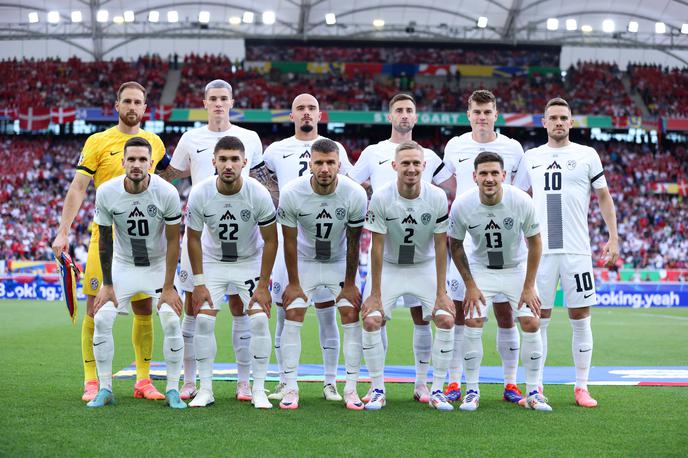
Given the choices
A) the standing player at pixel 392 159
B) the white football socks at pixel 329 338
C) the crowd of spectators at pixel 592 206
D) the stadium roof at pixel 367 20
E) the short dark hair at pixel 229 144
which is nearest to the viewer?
the short dark hair at pixel 229 144

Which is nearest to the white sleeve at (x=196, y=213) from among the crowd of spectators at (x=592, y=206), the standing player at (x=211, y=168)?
the standing player at (x=211, y=168)

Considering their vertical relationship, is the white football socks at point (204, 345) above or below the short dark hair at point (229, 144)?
below

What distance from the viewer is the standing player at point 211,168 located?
7066 millimetres

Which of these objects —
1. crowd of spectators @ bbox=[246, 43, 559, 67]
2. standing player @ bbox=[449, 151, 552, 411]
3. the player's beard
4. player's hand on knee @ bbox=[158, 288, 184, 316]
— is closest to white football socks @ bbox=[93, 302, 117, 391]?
player's hand on knee @ bbox=[158, 288, 184, 316]

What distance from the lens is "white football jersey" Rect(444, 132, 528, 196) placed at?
7531mm

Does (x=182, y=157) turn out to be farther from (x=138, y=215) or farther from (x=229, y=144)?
(x=229, y=144)

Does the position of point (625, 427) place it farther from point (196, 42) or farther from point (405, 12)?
point (196, 42)

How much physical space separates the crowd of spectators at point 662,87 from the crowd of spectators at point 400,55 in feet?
16.4

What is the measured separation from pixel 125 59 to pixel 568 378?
3808cm

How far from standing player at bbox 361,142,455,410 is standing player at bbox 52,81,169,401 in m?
1.98

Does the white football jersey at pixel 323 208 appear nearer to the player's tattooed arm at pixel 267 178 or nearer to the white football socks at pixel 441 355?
the player's tattooed arm at pixel 267 178

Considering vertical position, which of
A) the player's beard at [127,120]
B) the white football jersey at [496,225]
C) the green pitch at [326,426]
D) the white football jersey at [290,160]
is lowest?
the green pitch at [326,426]

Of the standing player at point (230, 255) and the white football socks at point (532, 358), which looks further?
the white football socks at point (532, 358)

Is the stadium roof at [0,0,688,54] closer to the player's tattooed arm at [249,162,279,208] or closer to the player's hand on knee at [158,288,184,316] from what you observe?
the player's tattooed arm at [249,162,279,208]
